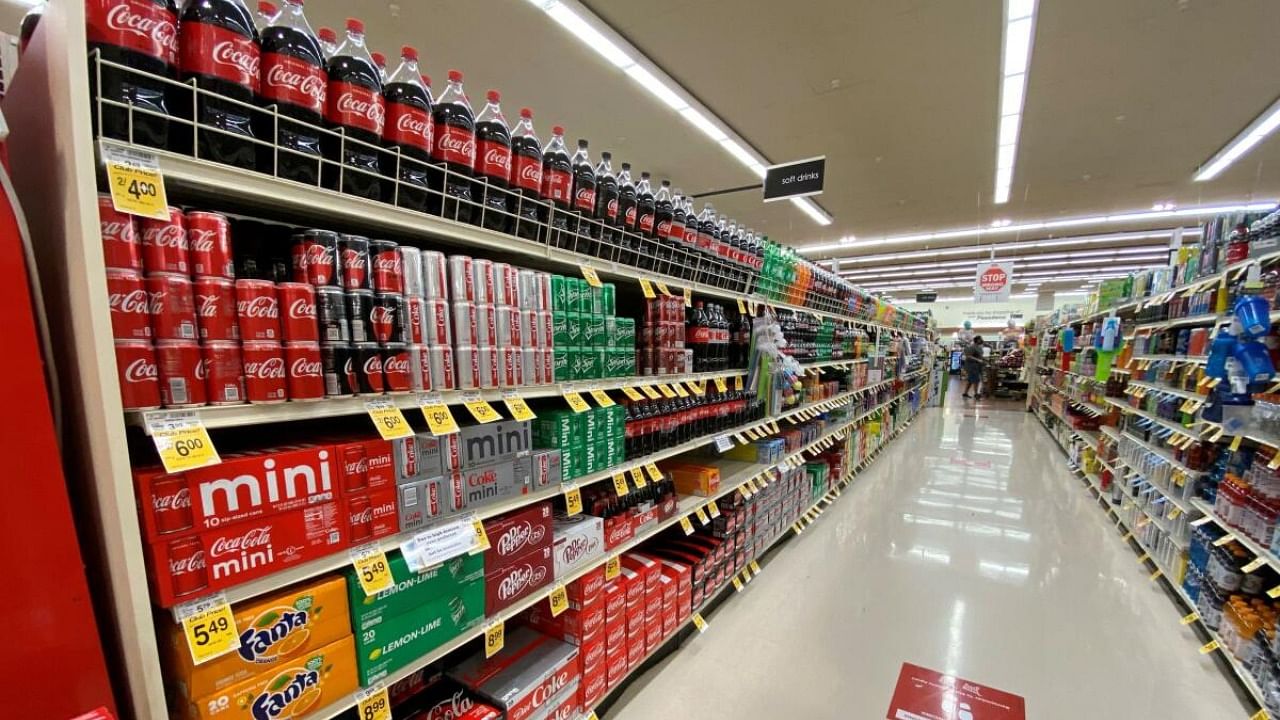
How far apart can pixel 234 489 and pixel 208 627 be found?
239 millimetres

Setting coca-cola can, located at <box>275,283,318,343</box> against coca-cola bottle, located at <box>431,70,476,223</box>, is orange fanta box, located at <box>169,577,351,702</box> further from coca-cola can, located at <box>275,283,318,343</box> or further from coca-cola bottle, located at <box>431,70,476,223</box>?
coca-cola bottle, located at <box>431,70,476,223</box>

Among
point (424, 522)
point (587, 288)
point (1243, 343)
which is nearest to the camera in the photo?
point (424, 522)

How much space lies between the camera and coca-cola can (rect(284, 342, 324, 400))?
0.90 meters

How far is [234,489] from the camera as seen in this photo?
84cm

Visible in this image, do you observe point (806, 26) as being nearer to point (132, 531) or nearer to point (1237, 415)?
point (1237, 415)

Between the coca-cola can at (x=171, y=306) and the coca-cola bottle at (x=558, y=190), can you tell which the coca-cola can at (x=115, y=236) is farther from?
the coca-cola bottle at (x=558, y=190)

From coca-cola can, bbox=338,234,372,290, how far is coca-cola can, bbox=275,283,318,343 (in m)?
0.08

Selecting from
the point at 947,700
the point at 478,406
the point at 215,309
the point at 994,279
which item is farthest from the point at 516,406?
the point at 994,279

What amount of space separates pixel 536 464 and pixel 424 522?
39 centimetres

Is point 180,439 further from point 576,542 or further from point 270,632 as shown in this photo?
point 576,542

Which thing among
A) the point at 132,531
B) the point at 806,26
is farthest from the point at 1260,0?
the point at 132,531

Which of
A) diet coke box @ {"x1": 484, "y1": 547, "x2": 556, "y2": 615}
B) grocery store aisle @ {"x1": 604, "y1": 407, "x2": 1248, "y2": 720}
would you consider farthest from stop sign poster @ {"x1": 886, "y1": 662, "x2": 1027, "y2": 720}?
diet coke box @ {"x1": 484, "y1": 547, "x2": 556, "y2": 615}

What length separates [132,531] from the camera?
0.73 m

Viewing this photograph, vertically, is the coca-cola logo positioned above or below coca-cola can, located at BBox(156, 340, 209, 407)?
above
